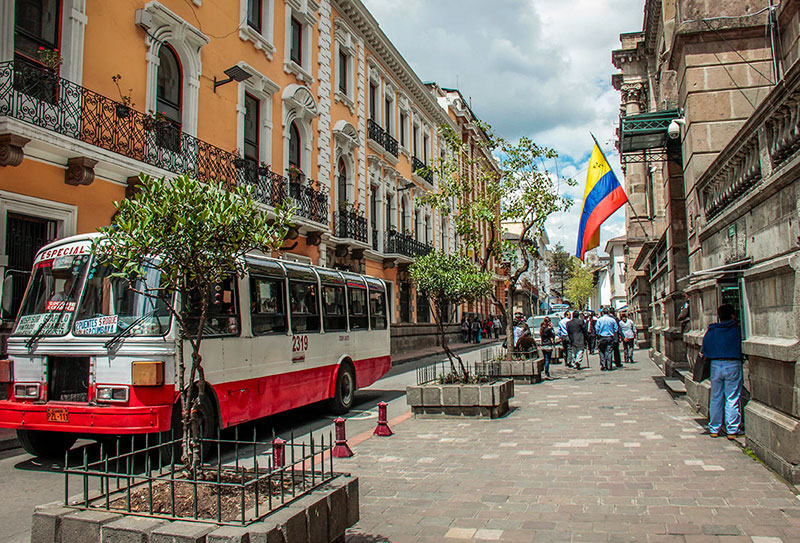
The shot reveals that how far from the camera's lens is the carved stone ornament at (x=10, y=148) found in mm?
10273

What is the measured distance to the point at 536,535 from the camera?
4.62 m

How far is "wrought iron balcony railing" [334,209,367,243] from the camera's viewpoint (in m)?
23.4

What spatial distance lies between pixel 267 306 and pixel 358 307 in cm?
354

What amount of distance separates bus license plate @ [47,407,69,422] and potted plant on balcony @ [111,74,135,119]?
26.7ft

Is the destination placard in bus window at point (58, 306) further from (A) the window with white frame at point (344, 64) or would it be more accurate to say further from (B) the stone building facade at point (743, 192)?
(A) the window with white frame at point (344, 64)

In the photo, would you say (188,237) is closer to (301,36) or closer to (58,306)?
(58,306)

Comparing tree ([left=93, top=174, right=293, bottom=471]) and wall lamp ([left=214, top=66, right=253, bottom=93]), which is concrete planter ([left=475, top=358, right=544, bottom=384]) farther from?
tree ([left=93, top=174, right=293, bottom=471])

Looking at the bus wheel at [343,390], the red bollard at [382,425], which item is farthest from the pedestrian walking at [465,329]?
the red bollard at [382,425]

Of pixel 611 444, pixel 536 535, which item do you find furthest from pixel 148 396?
pixel 611 444

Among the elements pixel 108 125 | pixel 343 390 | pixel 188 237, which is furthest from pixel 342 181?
pixel 188 237

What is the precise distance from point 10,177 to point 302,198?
1028 centimetres

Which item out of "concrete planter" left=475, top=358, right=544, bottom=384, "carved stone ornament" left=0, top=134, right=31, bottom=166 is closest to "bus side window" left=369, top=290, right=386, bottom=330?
"concrete planter" left=475, top=358, right=544, bottom=384

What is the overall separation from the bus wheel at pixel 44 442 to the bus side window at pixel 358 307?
221 inches

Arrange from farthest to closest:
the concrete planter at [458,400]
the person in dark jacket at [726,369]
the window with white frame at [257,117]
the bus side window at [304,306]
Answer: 1. the window with white frame at [257,117]
2. the bus side window at [304,306]
3. the concrete planter at [458,400]
4. the person in dark jacket at [726,369]
